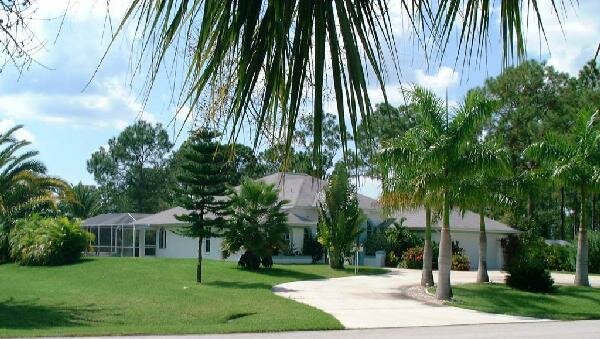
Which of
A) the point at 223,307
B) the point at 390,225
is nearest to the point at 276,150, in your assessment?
the point at 223,307

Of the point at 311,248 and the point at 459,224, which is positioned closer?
the point at 311,248

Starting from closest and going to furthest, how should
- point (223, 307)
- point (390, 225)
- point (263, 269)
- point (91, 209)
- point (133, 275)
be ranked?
point (223, 307) → point (133, 275) → point (263, 269) → point (390, 225) → point (91, 209)

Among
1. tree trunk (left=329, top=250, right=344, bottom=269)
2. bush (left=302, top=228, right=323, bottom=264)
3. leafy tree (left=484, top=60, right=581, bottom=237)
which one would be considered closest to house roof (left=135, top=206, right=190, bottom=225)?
bush (left=302, top=228, right=323, bottom=264)

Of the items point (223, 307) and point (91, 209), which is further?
point (91, 209)

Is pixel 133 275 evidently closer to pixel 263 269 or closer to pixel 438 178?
pixel 263 269

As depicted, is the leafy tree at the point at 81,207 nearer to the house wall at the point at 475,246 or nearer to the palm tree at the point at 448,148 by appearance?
the house wall at the point at 475,246

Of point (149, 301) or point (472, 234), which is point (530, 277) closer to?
point (149, 301)

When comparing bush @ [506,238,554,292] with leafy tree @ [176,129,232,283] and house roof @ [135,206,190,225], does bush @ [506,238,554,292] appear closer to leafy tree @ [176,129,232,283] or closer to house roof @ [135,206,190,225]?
leafy tree @ [176,129,232,283]

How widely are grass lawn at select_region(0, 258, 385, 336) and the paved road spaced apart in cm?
90

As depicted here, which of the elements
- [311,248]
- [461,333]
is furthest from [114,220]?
[461,333]

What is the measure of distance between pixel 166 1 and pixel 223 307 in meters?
20.8

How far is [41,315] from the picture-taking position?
66.0ft

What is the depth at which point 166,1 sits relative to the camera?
5.36ft

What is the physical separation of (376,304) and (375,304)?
33mm
